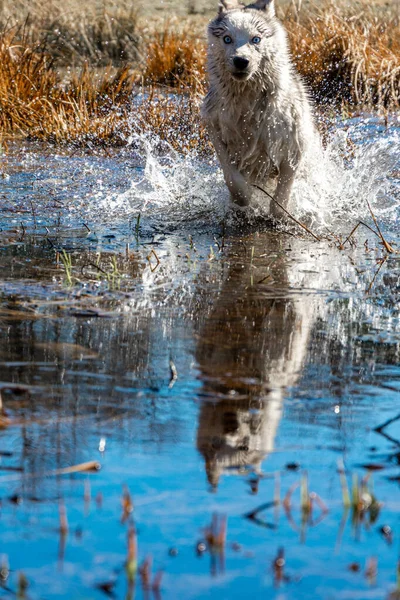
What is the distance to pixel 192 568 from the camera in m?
2.18

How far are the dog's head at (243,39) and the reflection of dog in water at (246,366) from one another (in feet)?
5.43

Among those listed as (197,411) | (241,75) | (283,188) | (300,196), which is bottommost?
(197,411)

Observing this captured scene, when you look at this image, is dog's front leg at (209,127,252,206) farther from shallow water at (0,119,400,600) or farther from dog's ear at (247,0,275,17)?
dog's ear at (247,0,275,17)

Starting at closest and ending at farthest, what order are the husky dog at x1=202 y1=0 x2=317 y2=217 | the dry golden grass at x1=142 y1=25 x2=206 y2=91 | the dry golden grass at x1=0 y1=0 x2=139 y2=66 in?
the husky dog at x1=202 y1=0 x2=317 y2=217, the dry golden grass at x1=142 y1=25 x2=206 y2=91, the dry golden grass at x1=0 y1=0 x2=139 y2=66

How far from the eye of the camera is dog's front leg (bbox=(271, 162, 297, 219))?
6.63 metres

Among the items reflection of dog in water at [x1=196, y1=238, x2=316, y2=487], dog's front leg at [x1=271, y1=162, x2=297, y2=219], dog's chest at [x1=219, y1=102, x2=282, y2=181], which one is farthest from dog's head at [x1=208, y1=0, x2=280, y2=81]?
reflection of dog in water at [x1=196, y1=238, x2=316, y2=487]

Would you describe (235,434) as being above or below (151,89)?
below

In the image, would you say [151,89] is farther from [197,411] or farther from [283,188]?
[197,411]

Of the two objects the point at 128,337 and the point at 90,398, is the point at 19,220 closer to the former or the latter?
the point at 128,337

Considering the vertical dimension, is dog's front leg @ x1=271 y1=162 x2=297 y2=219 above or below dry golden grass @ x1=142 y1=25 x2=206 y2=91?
below

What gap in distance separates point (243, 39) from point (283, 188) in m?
1.16

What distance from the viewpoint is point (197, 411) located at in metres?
3.12

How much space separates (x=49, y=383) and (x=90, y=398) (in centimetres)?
22

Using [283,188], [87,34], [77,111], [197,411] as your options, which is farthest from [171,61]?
[197,411]
